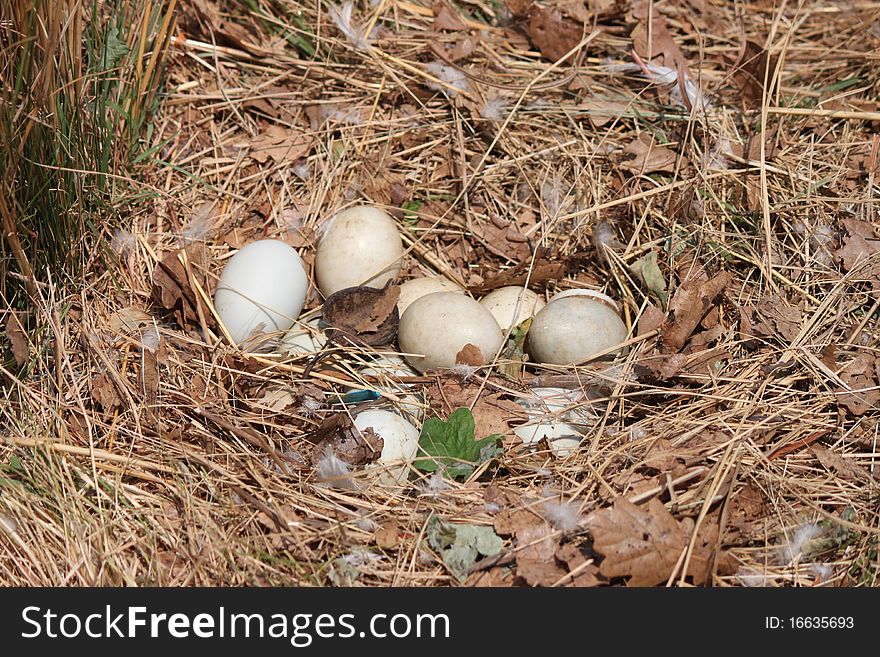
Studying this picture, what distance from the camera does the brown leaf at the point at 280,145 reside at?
123 inches

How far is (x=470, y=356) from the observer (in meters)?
2.52

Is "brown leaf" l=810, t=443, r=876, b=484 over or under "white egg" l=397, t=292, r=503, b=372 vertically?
under

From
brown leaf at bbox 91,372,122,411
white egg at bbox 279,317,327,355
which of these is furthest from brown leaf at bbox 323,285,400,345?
brown leaf at bbox 91,372,122,411

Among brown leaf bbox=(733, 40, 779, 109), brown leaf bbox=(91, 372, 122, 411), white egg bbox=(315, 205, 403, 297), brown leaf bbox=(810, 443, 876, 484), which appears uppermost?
brown leaf bbox=(733, 40, 779, 109)

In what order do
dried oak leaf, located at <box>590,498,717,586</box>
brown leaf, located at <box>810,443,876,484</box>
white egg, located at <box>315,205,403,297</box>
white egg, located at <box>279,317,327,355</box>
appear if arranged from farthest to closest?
white egg, located at <box>315,205,403,297</box>, white egg, located at <box>279,317,327,355</box>, brown leaf, located at <box>810,443,876,484</box>, dried oak leaf, located at <box>590,498,717,586</box>

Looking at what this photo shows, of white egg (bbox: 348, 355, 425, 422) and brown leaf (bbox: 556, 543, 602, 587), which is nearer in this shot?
brown leaf (bbox: 556, 543, 602, 587)

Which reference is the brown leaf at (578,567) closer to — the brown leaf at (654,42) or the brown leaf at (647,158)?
the brown leaf at (647,158)

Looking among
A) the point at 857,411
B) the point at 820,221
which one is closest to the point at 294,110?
the point at 820,221

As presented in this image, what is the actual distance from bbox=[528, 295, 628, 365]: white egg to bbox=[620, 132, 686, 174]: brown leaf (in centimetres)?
66

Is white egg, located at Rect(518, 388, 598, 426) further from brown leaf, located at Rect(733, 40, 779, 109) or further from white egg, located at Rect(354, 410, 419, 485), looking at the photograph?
brown leaf, located at Rect(733, 40, 779, 109)

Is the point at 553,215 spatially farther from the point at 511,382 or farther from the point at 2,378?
the point at 2,378

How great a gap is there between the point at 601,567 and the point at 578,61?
2116 mm

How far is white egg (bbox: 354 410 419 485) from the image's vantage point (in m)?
2.29

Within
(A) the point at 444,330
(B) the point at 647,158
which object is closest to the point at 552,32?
(B) the point at 647,158
